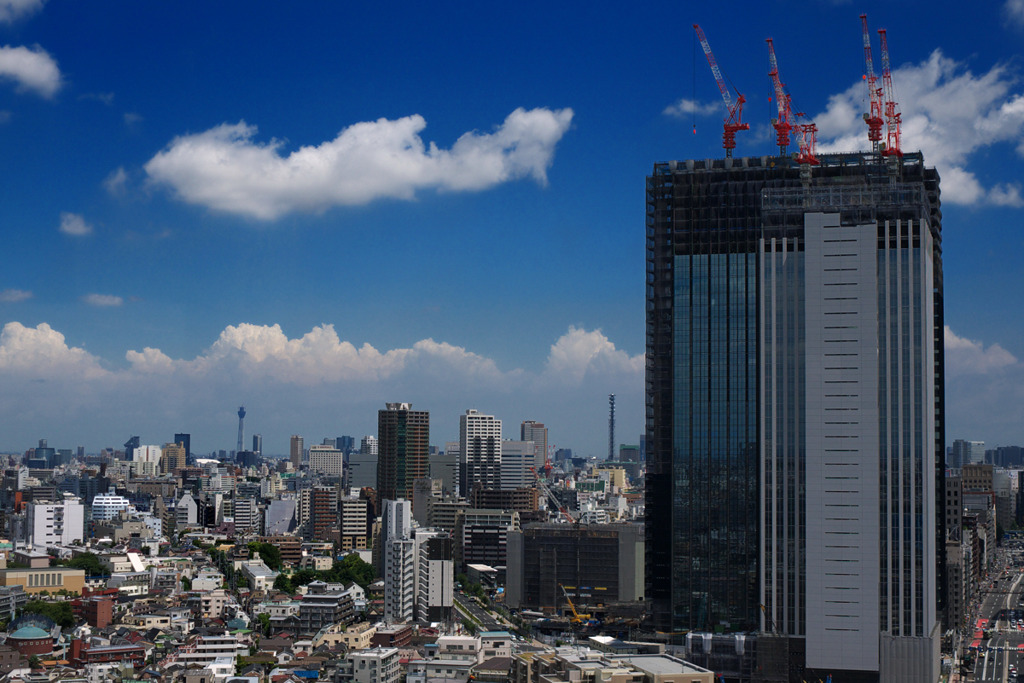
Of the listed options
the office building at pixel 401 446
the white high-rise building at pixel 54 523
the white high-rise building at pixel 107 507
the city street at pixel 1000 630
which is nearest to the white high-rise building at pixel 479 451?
the office building at pixel 401 446

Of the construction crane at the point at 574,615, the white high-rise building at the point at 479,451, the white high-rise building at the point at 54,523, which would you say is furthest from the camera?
the white high-rise building at the point at 479,451

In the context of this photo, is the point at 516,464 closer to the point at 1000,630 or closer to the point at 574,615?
the point at 574,615

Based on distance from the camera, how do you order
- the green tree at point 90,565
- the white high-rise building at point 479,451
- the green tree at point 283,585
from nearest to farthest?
the green tree at point 283,585, the green tree at point 90,565, the white high-rise building at point 479,451

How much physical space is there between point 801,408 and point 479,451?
94314mm

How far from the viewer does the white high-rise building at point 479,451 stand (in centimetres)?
13775

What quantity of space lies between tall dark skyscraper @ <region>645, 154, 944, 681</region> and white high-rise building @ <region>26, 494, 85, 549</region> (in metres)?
64.6

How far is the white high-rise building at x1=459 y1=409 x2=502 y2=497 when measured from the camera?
138m

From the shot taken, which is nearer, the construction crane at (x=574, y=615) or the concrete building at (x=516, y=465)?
the construction crane at (x=574, y=615)

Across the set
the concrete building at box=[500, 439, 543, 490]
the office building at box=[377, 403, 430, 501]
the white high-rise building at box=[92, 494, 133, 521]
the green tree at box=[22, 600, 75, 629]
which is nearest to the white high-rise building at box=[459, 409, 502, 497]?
the concrete building at box=[500, 439, 543, 490]

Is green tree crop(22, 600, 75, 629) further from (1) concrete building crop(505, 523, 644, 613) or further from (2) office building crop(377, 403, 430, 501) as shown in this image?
(2) office building crop(377, 403, 430, 501)

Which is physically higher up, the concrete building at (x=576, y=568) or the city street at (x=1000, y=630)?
the concrete building at (x=576, y=568)

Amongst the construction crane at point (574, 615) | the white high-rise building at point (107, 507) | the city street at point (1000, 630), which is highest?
the white high-rise building at point (107, 507)

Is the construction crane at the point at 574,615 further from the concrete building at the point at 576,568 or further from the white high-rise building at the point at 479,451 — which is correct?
the white high-rise building at the point at 479,451

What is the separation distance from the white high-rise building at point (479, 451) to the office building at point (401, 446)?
946 cm
